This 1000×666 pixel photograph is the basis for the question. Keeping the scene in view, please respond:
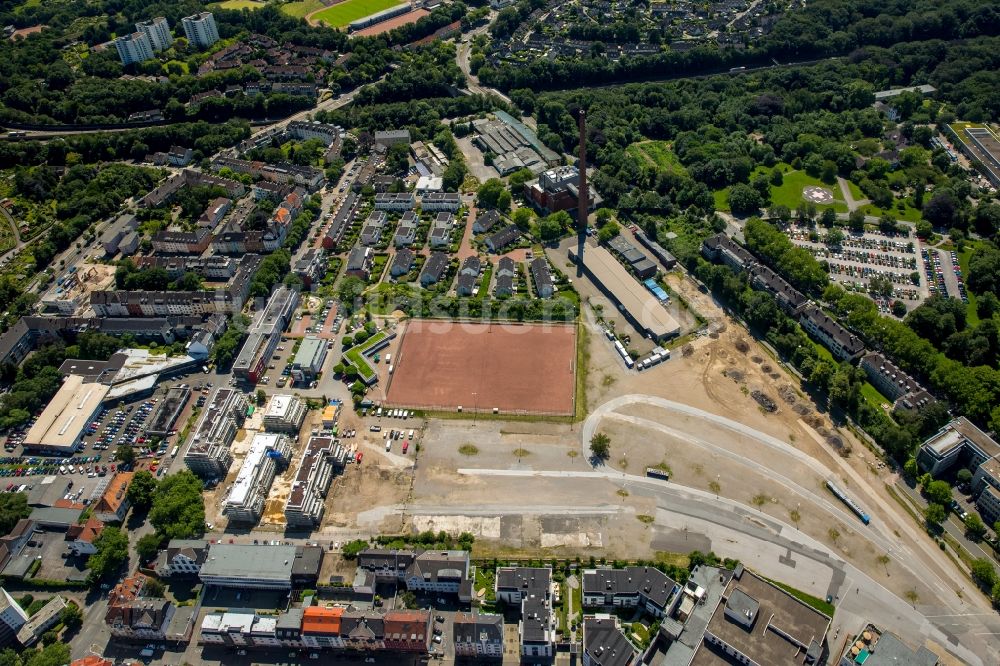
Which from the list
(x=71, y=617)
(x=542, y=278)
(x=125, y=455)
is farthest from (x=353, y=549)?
(x=542, y=278)

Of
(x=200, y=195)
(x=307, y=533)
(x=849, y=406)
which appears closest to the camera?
(x=307, y=533)

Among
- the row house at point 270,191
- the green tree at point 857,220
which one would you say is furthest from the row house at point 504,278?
the green tree at point 857,220

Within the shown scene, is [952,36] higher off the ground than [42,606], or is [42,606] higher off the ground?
[952,36]

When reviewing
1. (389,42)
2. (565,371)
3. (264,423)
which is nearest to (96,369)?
(264,423)

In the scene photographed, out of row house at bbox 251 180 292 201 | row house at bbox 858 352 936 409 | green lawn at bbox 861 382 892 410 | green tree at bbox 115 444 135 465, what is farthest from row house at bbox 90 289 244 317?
row house at bbox 858 352 936 409

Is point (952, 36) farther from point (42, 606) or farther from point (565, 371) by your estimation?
point (42, 606)

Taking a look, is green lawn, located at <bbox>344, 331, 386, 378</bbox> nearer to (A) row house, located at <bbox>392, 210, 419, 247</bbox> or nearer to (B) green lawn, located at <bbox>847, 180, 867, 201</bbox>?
(A) row house, located at <bbox>392, 210, 419, 247</bbox>

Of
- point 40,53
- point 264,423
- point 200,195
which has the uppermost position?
point 40,53

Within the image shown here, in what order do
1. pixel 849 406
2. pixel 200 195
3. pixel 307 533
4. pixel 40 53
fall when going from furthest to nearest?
1. pixel 40 53
2. pixel 200 195
3. pixel 849 406
4. pixel 307 533
